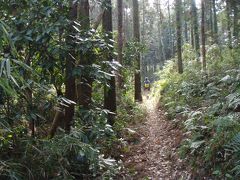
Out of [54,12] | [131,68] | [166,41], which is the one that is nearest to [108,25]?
[131,68]

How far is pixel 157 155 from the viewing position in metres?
7.38

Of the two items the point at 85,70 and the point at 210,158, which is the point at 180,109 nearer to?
the point at 210,158

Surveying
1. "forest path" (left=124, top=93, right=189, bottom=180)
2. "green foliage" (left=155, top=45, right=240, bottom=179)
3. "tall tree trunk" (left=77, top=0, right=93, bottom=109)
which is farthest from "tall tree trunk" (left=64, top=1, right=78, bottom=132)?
"green foliage" (left=155, top=45, right=240, bottom=179)

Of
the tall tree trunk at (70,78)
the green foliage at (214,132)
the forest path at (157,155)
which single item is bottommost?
the forest path at (157,155)

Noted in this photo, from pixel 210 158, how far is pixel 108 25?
5.32m

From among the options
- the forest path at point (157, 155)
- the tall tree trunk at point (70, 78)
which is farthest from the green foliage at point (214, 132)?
the tall tree trunk at point (70, 78)

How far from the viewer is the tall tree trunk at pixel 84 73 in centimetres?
543

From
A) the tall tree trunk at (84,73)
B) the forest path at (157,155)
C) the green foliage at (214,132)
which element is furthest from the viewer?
the forest path at (157,155)

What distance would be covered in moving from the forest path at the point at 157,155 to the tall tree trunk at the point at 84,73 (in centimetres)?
179

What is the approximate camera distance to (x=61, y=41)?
5.00 meters

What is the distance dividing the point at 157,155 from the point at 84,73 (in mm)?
3253

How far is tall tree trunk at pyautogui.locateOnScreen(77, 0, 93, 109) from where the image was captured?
5430mm

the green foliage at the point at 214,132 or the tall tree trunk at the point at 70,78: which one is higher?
the tall tree trunk at the point at 70,78

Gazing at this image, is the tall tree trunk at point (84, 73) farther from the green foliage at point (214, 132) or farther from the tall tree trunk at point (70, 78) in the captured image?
the green foliage at point (214, 132)
